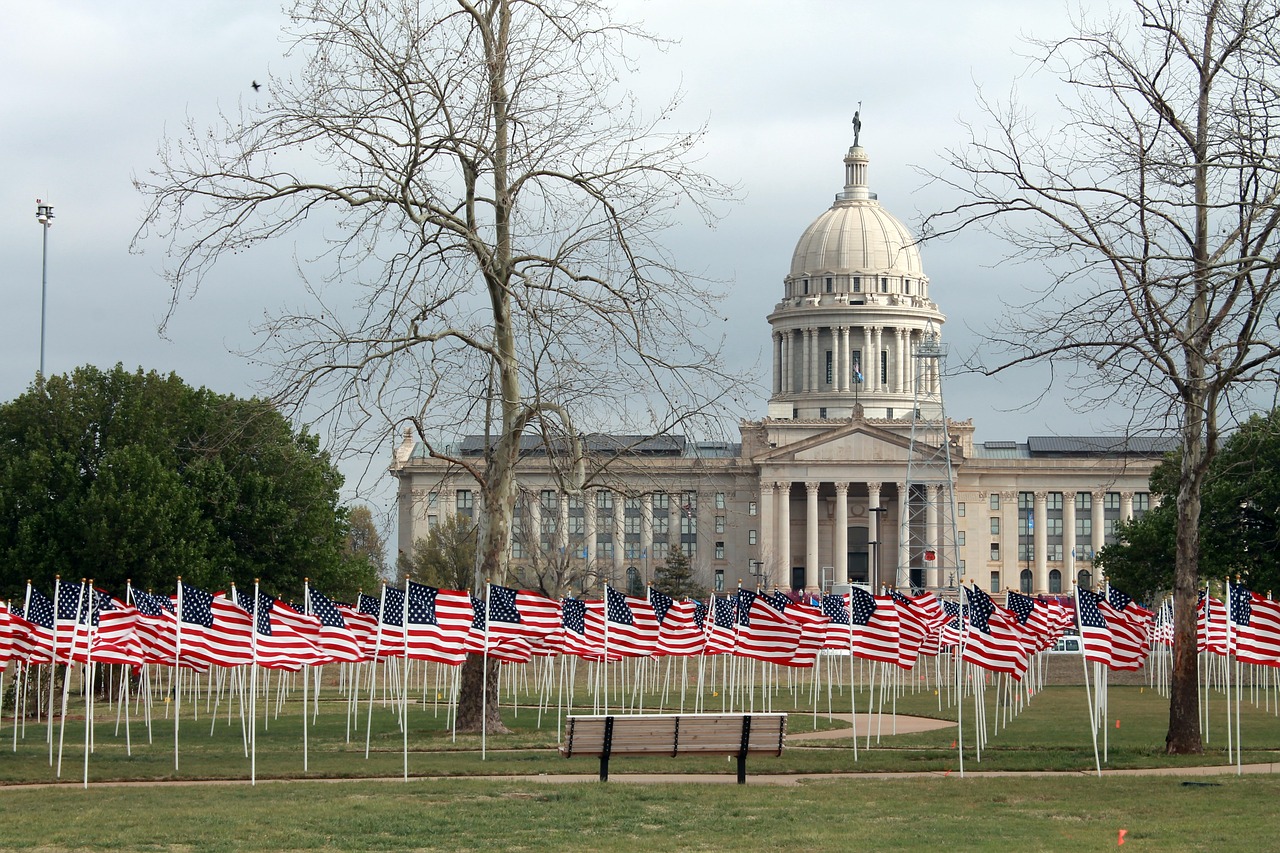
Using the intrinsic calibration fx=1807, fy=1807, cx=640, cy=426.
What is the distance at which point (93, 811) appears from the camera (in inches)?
774

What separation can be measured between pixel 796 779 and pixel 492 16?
15939mm

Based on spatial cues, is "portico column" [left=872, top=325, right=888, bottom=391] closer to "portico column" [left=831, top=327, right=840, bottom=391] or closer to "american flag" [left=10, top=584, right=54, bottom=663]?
"portico column" [left=831, top=327, right=840, bottom=391]

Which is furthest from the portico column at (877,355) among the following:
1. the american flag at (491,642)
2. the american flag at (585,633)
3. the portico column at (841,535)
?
the american flag at (491,642)

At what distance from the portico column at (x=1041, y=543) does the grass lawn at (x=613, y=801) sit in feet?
404

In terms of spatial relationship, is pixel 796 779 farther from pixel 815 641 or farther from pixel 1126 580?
pixel 1126 580

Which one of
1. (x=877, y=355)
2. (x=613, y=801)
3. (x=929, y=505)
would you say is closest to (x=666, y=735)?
(x=613, y=801)

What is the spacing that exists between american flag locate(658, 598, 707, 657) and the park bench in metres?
9.84

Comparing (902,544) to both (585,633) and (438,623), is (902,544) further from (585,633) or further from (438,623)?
(438,623)

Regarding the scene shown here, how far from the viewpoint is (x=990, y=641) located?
27.2m

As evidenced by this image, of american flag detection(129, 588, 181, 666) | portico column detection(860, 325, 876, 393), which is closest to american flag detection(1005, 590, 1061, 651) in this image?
american flag detection(129, 588, 181, 666)

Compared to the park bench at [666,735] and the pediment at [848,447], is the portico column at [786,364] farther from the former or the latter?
the park bench at [666,735]

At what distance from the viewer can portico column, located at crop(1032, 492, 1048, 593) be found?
15300cm

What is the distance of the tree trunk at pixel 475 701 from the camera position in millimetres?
32531

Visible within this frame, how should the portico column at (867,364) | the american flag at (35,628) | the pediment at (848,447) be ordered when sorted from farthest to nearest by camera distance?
the portico column at (867,364) → the pediment at (848,447) → the american flag at (35,628)
